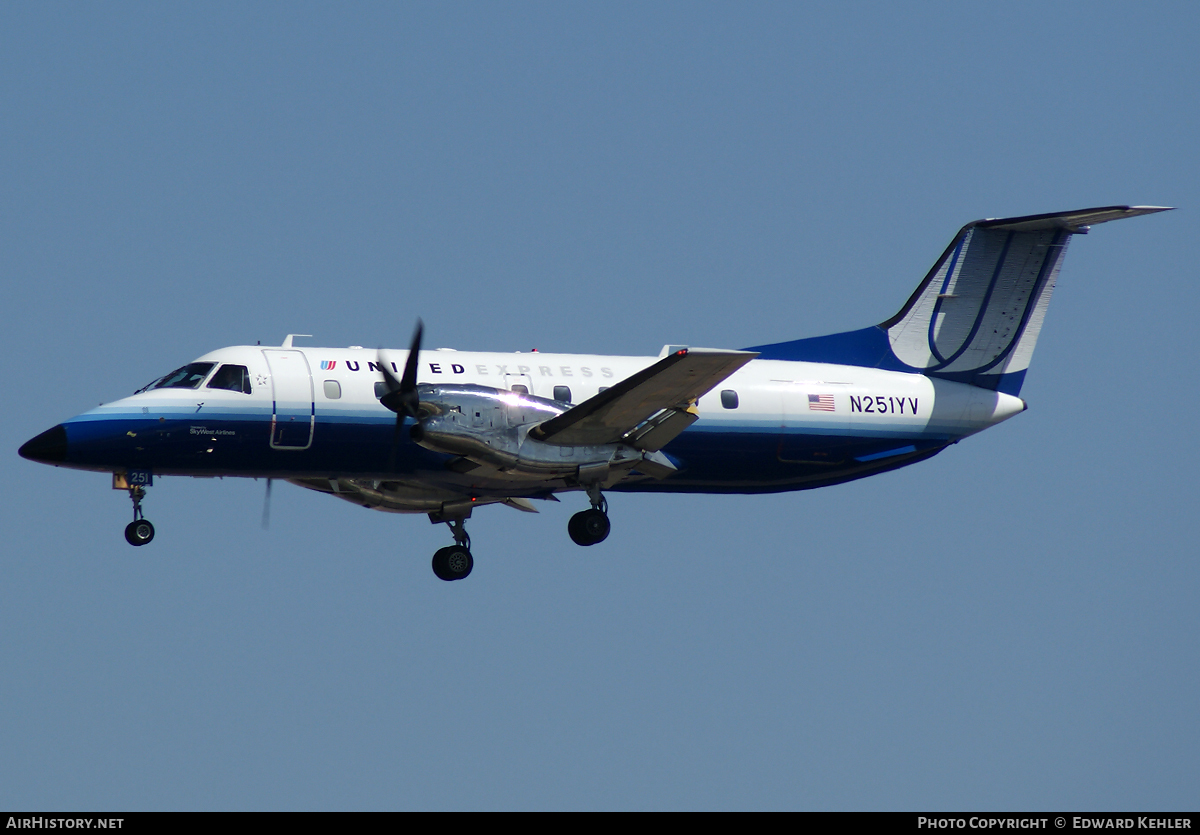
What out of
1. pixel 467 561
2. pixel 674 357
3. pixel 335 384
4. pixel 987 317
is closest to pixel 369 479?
pixel 335 384

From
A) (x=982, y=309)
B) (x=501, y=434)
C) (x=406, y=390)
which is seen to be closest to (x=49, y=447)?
(x=406, y=390)

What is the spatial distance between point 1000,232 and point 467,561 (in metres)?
10.5

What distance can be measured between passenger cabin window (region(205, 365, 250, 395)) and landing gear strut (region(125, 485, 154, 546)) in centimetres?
177

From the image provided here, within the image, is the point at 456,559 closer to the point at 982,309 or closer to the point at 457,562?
the point at 457,562

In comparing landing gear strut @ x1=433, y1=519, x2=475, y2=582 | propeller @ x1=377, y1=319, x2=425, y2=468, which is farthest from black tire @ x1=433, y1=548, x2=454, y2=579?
propeller @ x1=377, y1=319, x2=425, y2=468

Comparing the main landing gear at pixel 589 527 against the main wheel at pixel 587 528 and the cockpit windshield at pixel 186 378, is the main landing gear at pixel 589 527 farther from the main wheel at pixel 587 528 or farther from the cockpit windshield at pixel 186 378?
the cockpit windshield at pixel 186 378

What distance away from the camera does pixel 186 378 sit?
2319cm

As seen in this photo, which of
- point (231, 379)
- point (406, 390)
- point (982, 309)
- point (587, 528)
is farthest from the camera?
point (982, 309)

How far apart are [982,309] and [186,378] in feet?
43.3

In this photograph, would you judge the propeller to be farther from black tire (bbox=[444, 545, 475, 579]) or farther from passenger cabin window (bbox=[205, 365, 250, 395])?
black tire (bbox=[444, 545, 475, 579])

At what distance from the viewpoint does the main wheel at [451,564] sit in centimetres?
2619

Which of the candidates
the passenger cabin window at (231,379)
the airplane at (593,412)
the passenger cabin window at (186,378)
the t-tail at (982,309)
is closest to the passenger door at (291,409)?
the airplane at (593,412)

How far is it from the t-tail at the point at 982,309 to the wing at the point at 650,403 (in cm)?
496
